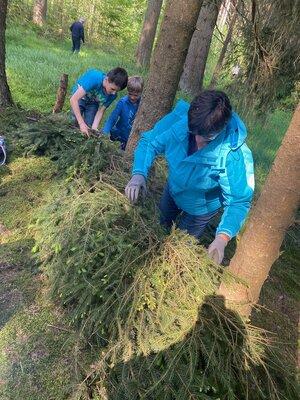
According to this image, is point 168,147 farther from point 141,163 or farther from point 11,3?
point 11,3

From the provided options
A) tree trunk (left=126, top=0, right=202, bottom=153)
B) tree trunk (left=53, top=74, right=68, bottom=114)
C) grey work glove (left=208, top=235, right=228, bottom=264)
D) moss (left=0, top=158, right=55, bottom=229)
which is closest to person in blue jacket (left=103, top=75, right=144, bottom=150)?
tree trunk (left=126, top=0, right=202, bottom=153)

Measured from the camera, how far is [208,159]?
2.38 metres

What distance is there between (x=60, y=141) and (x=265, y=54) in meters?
2.57

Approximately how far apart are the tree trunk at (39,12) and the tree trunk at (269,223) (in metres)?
18.0

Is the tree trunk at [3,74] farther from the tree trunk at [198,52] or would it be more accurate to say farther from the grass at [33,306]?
the tree trunk at [198,52]

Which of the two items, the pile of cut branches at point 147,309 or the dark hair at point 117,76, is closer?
the pile of cut branches at point 147,309

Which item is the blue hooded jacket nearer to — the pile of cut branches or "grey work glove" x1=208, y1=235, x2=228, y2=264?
→ "grey work glove" x1=208, y1=235, x2=228, y2=264

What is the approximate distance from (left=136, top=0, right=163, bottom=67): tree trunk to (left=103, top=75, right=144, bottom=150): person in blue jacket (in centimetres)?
730

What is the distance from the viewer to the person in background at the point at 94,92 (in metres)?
4.32

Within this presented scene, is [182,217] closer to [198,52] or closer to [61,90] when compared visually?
[61,90]

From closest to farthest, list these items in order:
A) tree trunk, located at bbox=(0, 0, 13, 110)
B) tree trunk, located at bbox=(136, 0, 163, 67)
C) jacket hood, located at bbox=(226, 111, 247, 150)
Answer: jacket hood, located at bbox=(226, 111, 247, 150) → tree trunk, located at bbox=(0, 0, 13, 110) → tree trunk, located at bbox=(136, 0, 163, 67)

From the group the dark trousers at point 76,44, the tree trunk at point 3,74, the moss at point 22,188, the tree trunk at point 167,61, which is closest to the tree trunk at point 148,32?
the dark trousers at point 76,44

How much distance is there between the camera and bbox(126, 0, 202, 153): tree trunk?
159 inches

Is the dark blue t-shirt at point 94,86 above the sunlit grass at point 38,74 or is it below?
above
